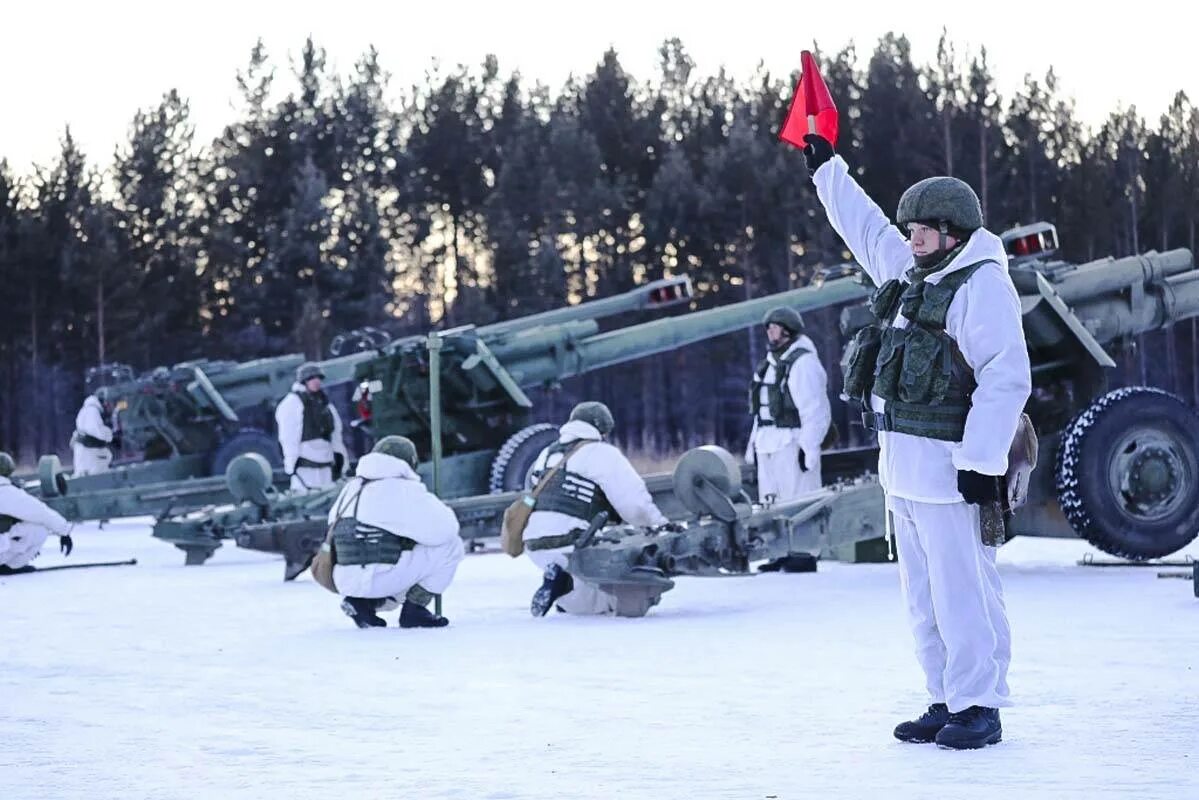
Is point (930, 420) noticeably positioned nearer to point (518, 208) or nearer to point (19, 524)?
point (19, 524)

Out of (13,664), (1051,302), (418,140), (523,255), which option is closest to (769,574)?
(1051,302)

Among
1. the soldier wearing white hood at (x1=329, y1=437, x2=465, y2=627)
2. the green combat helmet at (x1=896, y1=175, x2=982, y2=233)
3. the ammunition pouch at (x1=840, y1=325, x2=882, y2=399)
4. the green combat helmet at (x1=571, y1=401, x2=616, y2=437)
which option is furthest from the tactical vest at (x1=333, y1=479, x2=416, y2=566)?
the green combat helmet at (x1=896, y1=175, x2=982, y2=233)

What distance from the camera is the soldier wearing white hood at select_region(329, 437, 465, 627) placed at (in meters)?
9.95

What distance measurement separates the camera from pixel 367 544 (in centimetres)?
995

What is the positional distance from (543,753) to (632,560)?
419cm

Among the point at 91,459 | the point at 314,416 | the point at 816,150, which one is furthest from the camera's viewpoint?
the point at 91,459

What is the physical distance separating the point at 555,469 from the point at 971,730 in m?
5.13

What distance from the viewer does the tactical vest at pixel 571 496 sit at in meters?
10.4

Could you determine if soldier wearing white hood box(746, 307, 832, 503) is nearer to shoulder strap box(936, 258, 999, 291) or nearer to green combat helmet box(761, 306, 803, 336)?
green combat helmet box(761, 306, 803, 336)

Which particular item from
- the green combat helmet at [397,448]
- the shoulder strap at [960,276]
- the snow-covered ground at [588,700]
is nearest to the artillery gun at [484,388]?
the snow-covered ground at [588,700]

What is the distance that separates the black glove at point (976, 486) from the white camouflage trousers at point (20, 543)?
409 inches

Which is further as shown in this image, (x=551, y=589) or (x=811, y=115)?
(x=551, y=589)

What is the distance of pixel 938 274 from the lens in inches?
227

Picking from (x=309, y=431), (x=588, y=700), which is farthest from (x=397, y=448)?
(x=309, y=431)
